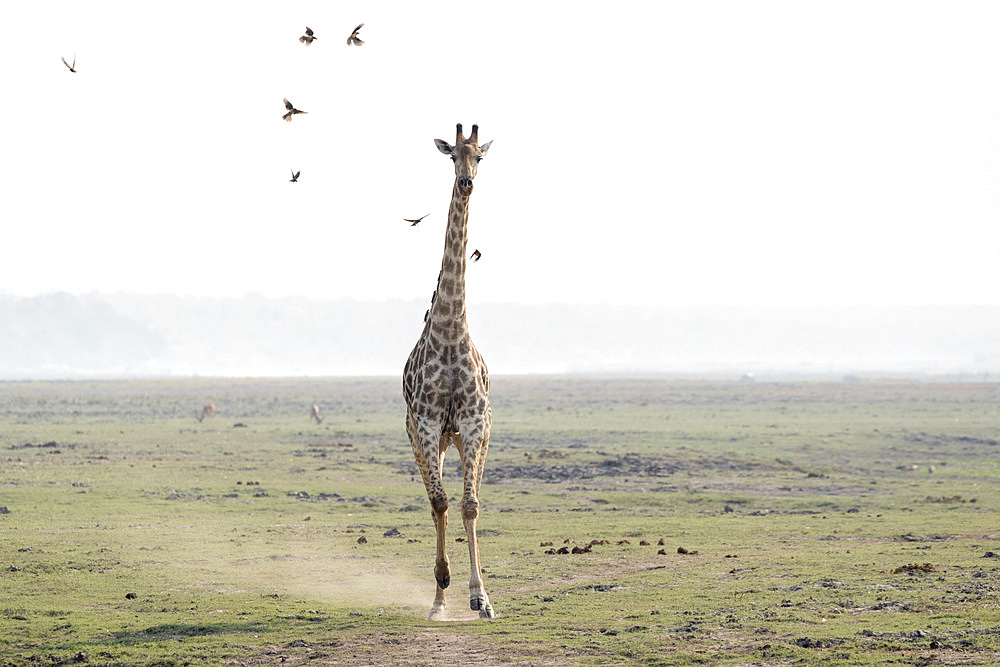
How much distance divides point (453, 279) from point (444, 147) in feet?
5.50

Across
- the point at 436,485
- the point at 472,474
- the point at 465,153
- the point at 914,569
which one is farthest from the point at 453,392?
the point at 914,569

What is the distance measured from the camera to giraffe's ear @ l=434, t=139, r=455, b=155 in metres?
14.4

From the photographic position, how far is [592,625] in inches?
514

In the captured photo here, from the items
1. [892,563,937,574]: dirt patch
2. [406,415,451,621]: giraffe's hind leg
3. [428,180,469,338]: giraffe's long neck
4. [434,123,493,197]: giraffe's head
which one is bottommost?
[892,563,937,574]: dirt patch

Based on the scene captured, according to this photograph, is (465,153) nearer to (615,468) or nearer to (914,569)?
(914,569)

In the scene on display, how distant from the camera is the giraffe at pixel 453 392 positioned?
561 inches

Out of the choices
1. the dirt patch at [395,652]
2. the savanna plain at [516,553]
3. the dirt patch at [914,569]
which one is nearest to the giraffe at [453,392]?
the savanna plain at [516,553]

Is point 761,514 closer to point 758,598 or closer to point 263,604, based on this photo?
point 758,598

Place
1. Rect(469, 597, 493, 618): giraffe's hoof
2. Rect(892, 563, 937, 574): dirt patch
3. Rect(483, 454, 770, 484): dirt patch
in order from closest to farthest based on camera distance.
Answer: Rect(469, 597, 493, 618): giraffe's hoof, Rect(892, 563, 937, 574): dirt patch, Rect(483, 454, 770, 484): dirt patch

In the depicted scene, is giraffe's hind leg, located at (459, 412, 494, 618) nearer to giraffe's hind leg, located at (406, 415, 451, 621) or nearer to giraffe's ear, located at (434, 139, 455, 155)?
giraffe's hind leg, located at (406, 415, 451, 621)

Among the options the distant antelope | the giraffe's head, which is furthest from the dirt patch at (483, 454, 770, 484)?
the distant antelope

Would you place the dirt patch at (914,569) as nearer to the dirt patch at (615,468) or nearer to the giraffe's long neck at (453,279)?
the giraffe's long neck at (453,279)

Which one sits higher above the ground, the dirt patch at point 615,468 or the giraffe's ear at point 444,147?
the giraffe's ear at point 444,147

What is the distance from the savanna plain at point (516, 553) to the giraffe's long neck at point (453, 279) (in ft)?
11.4
